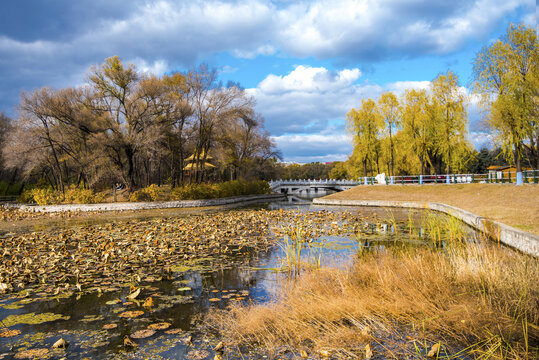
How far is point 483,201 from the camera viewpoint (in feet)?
81.7

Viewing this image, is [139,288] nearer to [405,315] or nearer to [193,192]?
[405,315]

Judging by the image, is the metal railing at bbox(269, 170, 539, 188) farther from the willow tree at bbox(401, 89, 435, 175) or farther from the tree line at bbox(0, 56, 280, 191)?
the tree line at bbox(0, 56, 280, 191)

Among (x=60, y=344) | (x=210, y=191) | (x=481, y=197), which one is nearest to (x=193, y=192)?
(x=210, y=191)

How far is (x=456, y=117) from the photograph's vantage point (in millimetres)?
42375

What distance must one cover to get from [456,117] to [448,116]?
85 centimetres

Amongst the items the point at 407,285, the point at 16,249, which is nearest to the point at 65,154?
the point at 16,249

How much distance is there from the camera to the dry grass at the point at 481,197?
15820 millimetres

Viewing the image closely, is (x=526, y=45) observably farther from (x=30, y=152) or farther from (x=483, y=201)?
(x=30, y=152)

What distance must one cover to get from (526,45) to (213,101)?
29.0 meters

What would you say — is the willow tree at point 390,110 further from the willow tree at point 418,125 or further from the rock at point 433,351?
the rock at point 433,351

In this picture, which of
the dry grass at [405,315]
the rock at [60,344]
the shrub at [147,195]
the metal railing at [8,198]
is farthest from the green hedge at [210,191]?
the rock at [60,344]

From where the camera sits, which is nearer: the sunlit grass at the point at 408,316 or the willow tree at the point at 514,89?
the sunlit grass at the point at 408,316

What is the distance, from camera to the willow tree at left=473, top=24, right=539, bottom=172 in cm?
2875

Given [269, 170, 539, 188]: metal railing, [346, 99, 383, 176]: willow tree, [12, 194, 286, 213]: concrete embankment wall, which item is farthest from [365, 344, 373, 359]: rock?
[346, 99, 383, 176]: willow tree
